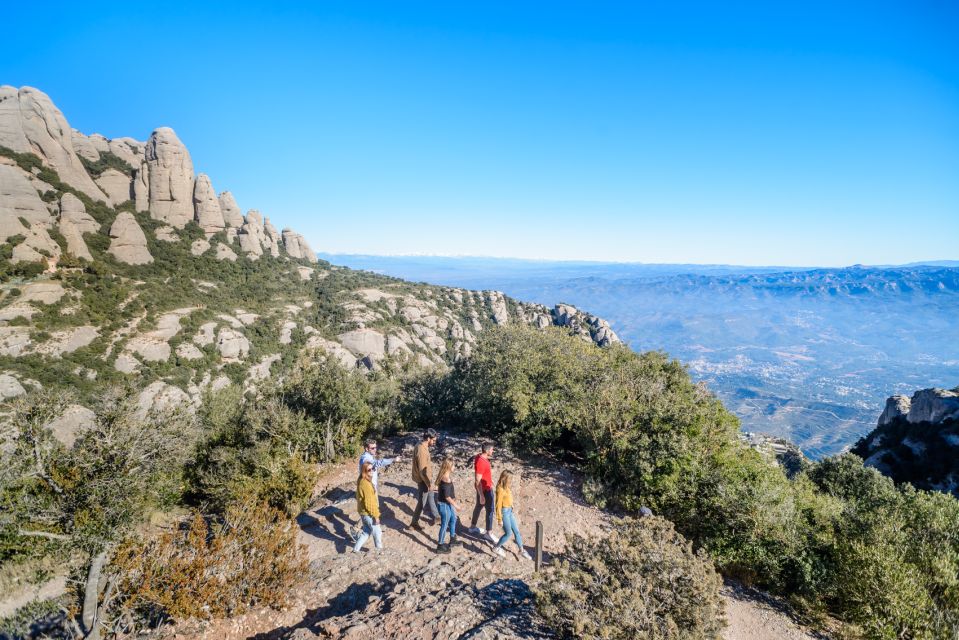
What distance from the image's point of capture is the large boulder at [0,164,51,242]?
48469mm

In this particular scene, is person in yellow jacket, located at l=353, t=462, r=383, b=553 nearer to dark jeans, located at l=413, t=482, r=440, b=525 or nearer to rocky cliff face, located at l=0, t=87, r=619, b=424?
dark jeans, located at l=413, t=482, r=440, b=525

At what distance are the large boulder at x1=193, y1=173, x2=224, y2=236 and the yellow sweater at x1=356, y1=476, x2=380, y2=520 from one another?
266 feet

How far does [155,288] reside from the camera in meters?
54.1

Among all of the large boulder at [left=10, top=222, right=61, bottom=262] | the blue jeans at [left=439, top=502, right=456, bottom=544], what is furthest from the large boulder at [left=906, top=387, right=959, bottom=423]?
the large boulder at [left=10, top=222, right=61, bottom=262]

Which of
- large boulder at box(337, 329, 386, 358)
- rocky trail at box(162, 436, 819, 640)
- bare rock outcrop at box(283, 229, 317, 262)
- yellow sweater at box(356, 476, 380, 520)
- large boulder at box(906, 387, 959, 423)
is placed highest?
bare rock outcrop at box(283, 229, 317, 262)

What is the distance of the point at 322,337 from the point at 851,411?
8254 inches

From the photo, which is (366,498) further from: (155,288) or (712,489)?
(155,288)

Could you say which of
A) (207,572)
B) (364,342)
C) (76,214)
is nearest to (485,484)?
(207,572)

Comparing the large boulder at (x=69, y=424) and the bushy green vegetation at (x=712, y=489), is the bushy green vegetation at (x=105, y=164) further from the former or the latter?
the bushy green vegetation at (x=712, y=489)

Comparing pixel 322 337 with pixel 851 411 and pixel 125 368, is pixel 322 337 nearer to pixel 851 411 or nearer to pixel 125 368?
pixel 125 368

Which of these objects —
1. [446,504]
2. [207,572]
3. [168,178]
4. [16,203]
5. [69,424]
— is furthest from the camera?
[168,178]

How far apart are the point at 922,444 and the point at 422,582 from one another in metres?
62.7

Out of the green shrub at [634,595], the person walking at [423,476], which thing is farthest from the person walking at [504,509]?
the green shrub at [634,595]

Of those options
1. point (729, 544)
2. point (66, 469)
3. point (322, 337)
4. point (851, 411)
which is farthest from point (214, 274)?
point (851, 411)
